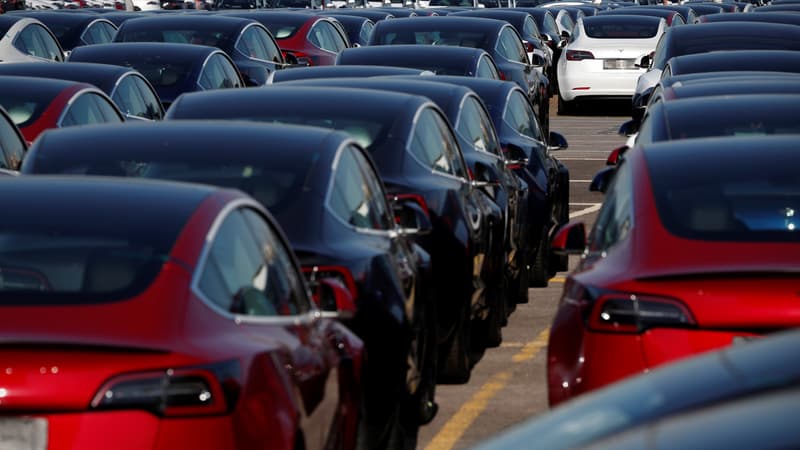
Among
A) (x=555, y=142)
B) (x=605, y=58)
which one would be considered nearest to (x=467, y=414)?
(x=555, y=142)

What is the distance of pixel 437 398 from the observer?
10969 millimetres

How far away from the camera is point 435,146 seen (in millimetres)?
11555

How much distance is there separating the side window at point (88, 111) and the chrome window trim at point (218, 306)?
25.4 feet

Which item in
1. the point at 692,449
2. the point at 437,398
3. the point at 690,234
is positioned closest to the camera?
the point at 692,449

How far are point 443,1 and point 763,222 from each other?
44.3m

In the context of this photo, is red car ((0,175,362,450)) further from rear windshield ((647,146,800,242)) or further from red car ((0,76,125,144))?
red car ((0,76,125,144))

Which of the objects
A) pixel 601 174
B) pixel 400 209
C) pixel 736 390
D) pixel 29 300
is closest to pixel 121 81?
pixel 601 174

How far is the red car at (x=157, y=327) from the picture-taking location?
5594 mm

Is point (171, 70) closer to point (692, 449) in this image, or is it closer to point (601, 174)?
point (601, 174)

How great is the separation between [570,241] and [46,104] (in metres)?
6.73

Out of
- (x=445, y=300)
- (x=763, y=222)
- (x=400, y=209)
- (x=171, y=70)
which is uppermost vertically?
(x=763, y=222)

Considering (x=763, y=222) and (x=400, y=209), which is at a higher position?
(x=763, y=222)

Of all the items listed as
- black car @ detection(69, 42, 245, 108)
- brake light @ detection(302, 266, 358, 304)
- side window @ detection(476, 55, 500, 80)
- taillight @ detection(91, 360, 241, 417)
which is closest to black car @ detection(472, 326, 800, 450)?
taillight @ detection(91, 360, 241, 417)

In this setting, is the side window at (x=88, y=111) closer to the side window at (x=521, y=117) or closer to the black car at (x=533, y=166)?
the black car at (x=533, y=166)
